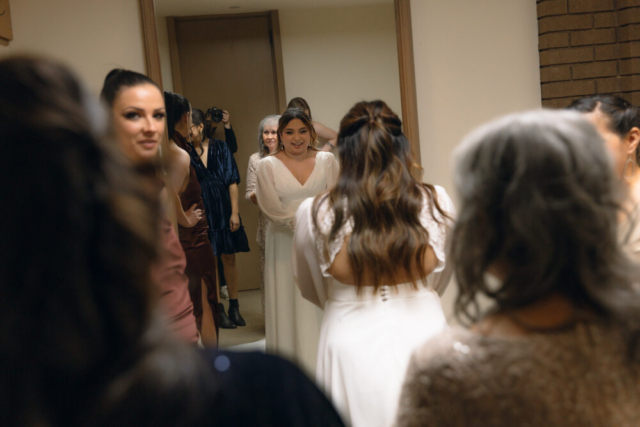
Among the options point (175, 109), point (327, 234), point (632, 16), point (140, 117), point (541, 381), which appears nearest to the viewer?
point (541, 381)

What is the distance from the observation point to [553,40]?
3.05m

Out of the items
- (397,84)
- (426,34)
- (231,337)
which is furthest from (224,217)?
(426,34)

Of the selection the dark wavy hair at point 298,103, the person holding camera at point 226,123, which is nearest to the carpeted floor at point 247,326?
the person holding camera at point 226,123

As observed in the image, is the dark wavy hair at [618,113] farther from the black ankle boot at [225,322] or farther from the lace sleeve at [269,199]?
the black ankle boot at [225,322]

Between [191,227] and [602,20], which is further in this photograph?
[602,20]

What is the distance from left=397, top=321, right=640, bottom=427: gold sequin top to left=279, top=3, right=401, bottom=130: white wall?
8.01ft

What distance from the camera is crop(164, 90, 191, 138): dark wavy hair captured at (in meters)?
2.68

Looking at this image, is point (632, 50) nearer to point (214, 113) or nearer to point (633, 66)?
point (633, 66)

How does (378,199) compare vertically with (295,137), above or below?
below

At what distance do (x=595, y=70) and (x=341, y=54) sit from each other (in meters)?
1.34

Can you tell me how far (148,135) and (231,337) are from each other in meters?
2.00

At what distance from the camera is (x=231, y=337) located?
11.3 ft

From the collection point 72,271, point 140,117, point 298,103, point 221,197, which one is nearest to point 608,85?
point 298,103

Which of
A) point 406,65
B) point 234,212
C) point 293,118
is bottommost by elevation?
point 234,212
